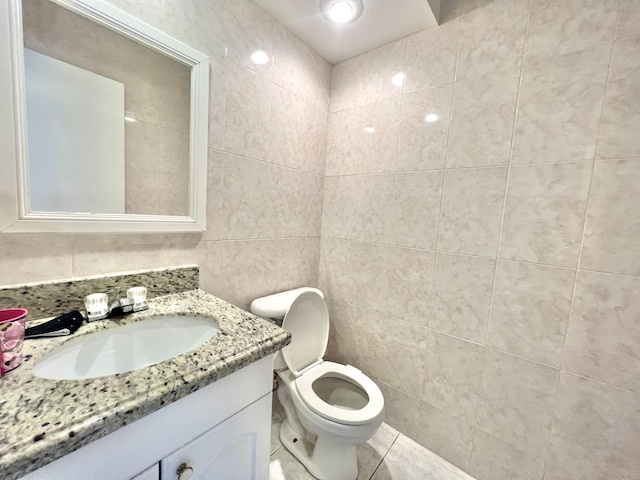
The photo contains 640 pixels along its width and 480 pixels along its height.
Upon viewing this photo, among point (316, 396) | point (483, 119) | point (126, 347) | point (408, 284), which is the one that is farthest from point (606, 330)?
point (126, 347)

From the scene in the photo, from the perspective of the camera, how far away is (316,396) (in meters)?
1.17

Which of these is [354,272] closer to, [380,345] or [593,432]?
[380,345]

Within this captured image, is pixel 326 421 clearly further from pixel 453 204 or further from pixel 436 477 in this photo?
pixel 453 204

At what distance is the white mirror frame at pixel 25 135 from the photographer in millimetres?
673

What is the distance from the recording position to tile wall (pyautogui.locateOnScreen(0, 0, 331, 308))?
0.85 metres

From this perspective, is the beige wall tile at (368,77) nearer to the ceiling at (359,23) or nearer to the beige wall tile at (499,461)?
the ceiling at (359,23)

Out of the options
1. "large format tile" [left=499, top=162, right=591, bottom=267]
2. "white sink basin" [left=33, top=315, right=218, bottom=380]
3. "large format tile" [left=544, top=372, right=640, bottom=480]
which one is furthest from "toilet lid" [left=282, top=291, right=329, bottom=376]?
"large format tile" [left=544, top=372, right=640, bottom=480]

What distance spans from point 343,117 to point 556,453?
1.83 metres

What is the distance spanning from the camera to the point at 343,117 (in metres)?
1.55

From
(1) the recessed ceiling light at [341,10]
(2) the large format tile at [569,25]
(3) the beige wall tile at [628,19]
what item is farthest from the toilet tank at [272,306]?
(3) the beige wall tile at [628,19]

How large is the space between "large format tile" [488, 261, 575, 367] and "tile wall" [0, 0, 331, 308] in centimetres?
100

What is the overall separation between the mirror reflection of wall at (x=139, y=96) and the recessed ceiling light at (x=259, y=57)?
13.2 inches

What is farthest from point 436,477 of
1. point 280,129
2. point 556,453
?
point 280,129

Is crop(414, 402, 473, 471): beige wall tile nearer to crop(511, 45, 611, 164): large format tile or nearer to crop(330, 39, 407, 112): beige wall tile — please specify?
crop(511, 45, 611, 164): large format tile
